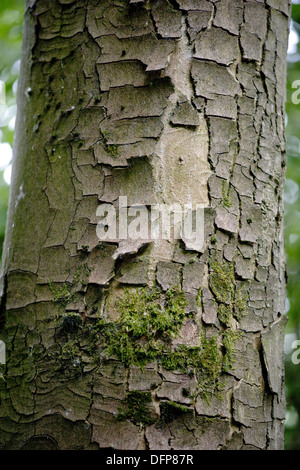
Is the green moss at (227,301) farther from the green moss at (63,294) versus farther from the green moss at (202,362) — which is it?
the green moss at (63,294)

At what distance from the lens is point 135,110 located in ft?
3.44

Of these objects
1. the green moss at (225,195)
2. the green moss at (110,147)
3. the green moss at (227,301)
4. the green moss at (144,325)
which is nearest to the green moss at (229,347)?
the green moss at (227,301)

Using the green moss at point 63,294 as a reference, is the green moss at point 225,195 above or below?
above

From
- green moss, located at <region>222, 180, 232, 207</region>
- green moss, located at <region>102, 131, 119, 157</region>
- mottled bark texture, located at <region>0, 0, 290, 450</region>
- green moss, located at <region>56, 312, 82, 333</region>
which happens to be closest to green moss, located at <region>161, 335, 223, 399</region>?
mottled bark texture, located at <region>0, 0, 290, 450</region>

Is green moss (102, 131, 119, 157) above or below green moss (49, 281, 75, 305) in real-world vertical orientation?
above

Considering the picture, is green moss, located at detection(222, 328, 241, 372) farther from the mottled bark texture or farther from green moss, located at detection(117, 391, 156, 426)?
green moss, located at detection(117, 391, 156, 426)

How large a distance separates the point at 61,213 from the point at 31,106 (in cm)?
38

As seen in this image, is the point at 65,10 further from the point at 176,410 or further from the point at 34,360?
the point at 176,410

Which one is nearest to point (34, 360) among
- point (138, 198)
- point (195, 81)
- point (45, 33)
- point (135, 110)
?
point (138, 198)

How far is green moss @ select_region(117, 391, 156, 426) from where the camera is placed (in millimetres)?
885

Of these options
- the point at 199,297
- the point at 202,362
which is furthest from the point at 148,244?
the point at 202,362

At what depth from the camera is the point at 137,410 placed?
889mm

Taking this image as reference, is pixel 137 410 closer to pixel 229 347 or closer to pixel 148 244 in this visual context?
pixel 229 347

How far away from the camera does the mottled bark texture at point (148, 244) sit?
92 centimetres
